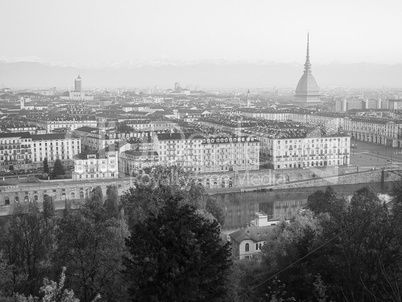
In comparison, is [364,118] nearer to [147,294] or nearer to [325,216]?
[325,216]

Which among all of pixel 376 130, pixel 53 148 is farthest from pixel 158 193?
pixel 376 130

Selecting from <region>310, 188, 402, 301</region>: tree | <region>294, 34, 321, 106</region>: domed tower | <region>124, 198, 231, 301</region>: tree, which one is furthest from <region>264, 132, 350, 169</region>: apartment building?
<region>294, 34, 321, 106</region>: domed tower

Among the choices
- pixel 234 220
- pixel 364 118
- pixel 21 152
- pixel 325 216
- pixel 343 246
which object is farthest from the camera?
pixel 364 118

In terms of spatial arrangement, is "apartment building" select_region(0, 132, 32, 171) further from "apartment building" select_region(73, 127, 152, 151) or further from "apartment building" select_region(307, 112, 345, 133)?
"apartment building" select_region(307, 112, 345, 133)

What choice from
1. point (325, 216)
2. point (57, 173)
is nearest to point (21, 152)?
point (57, 173)

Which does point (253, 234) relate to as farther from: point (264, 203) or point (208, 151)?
point (208, 151)

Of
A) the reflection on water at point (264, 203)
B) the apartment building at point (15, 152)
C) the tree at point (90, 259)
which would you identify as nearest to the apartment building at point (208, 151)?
the reflection on water at point (264, 203)
